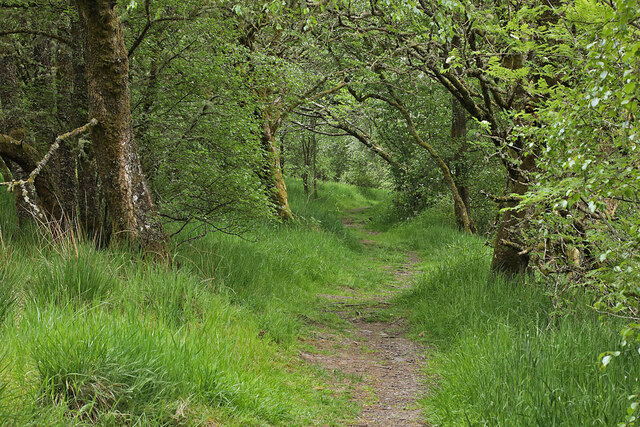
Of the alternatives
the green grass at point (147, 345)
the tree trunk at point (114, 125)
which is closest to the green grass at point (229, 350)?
the green grass at point (147, 345)

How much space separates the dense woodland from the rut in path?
26 cm

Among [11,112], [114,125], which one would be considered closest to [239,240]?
[114,125]

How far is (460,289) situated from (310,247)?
4.53 metres

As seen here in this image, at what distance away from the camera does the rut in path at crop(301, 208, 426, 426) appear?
13.7 feet

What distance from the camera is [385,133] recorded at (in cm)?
1930

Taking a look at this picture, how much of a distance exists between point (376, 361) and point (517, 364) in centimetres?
214

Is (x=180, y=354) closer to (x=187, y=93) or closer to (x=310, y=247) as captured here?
(x=187, y=93)

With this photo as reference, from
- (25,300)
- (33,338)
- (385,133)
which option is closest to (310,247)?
(25,300)

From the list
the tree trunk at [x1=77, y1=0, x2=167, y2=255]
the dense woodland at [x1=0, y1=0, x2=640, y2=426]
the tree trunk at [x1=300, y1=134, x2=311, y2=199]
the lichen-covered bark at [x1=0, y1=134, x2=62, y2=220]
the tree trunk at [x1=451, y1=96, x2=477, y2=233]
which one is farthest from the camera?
the tree trunk at [x1=300, y1=134, x2=311, y2=199]

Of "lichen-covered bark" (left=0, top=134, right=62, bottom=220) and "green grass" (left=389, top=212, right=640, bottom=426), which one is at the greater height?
"lichen-covered bark" (left=0, top=134, right=62, bottom=220)

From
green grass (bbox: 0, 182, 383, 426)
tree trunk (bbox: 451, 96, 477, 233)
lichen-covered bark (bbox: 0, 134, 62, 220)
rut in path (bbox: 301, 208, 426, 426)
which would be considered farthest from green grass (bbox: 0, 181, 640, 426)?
tree trunk (bbox: 451, 96, 477, 233)

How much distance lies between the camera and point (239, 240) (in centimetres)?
892

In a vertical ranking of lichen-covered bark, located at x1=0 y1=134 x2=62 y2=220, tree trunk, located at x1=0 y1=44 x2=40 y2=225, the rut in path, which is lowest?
the rut in path

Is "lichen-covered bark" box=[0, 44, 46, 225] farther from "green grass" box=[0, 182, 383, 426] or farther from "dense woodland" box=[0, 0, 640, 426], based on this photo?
"green grass" box=[0, 182, 383, 426]
